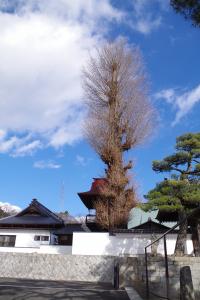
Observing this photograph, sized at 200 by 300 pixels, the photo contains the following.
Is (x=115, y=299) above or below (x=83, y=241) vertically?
below

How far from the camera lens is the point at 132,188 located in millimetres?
19688

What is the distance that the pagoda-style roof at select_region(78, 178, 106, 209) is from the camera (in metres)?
20.2

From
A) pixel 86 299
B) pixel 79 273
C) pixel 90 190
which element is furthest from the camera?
pixel 90 190

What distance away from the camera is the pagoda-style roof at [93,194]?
20152 millimetres

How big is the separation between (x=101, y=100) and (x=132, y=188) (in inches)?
260

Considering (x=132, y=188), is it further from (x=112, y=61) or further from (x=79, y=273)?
(x=112, y=61)

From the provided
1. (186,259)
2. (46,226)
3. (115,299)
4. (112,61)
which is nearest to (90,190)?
(46,226)

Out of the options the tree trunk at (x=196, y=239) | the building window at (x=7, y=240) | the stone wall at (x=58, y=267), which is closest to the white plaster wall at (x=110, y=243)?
the stone wall at (x=58, y=267)

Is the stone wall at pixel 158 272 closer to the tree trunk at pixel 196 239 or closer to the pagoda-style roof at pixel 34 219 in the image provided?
the tree trunk at pixel 196 239

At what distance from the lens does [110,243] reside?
17375 millimetres

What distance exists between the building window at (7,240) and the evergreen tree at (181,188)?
40.2 ft

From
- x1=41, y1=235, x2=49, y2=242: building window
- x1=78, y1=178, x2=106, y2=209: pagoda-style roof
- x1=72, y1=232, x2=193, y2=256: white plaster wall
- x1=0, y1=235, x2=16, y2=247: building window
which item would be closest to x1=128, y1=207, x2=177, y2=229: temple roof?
x1=78, y1=178, x2=106, y2=209: pagoda-style roof

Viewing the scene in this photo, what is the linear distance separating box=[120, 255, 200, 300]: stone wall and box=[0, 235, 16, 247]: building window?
11.7 meters

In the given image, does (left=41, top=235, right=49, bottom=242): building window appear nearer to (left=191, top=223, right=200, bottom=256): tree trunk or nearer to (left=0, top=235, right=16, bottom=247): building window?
(left=0, top=235, right=16, bottom=247): building window
